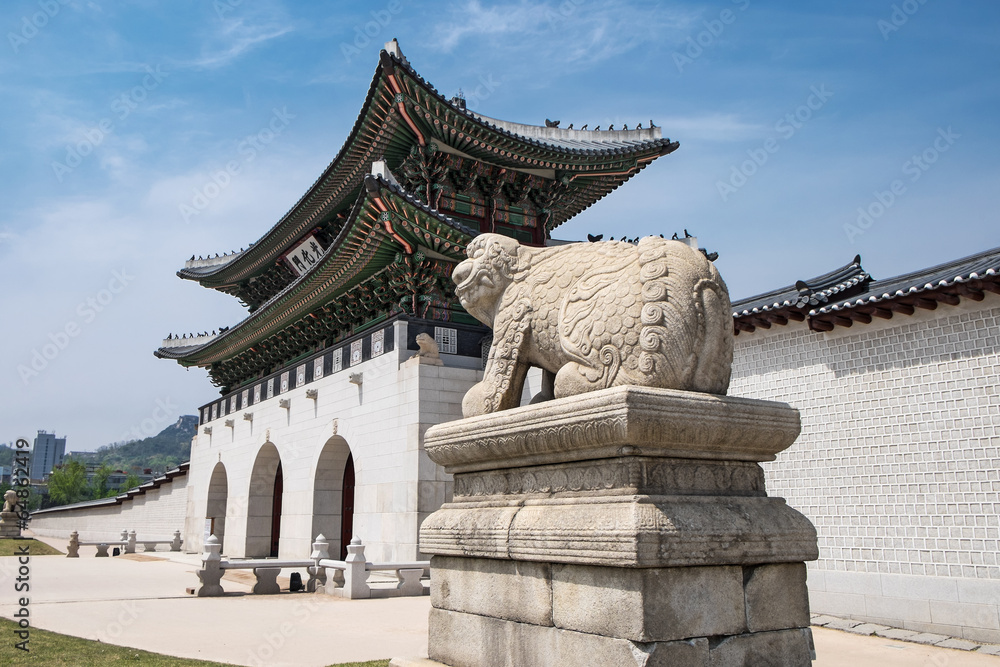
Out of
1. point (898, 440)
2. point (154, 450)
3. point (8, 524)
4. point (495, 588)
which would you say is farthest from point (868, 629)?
point (154, 450)

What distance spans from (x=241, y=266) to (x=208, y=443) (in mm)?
6503

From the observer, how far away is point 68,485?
6838cm

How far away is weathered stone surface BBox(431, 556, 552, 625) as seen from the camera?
12.2ft

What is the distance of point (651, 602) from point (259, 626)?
7.77 m

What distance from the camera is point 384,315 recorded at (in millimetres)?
16828

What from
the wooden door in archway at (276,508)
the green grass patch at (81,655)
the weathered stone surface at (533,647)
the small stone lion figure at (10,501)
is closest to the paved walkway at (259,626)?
the green grass patch at (81,655)

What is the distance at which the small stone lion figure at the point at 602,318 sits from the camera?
3.77 meters

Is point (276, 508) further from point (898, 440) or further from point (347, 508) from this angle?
point (898, 440)

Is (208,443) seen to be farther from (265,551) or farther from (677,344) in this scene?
(677,344)

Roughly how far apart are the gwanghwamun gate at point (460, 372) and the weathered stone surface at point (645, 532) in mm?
6084

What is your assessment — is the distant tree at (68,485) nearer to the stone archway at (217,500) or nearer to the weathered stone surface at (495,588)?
the stone archway at (217,500)

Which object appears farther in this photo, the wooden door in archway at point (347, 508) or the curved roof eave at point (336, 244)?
the wooden door in archway at point (347, 508)

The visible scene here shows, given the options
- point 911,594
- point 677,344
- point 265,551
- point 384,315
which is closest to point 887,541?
point 911,594

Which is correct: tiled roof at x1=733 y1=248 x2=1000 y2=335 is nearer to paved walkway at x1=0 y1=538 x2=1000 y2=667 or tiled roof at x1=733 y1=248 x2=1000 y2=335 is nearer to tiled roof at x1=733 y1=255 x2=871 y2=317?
tiled roof at x1=733 y1=255 x2=871 y2=317
